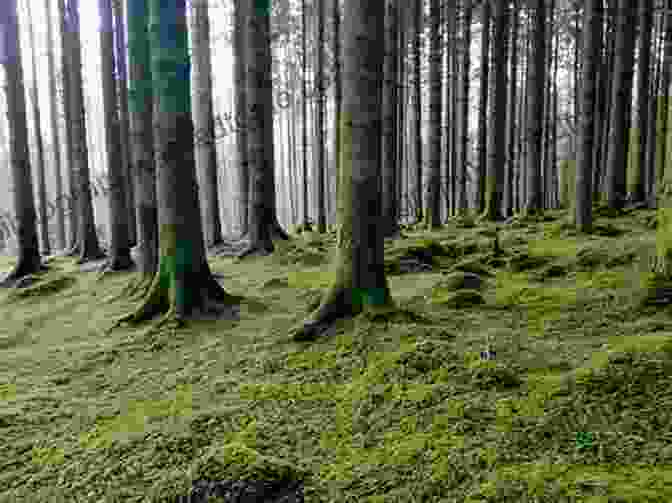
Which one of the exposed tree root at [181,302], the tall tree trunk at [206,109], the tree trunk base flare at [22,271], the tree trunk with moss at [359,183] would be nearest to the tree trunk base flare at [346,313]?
the tree trunk with moss at [359,183]

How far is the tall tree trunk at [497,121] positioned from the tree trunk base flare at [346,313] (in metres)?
8.86

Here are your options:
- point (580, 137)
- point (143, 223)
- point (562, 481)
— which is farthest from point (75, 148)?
point (562, 481)

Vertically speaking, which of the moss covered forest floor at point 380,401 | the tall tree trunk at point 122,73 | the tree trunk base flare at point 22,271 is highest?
the tall tree trunk at point 122,73

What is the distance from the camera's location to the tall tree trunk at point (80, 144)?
11586mm

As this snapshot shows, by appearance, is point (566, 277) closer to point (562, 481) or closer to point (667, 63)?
point (562, 481)

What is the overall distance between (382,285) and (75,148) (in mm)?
9702

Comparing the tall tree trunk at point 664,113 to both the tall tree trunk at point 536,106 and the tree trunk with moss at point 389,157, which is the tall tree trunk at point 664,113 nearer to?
the tall tree trunk at point 536,106

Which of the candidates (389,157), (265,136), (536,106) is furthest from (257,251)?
(536,106)

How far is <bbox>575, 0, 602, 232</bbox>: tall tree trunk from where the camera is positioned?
8.48 meters

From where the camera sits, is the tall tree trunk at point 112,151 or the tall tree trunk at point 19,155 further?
the tall tree trunk at point 19,155

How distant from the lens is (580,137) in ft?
28.9

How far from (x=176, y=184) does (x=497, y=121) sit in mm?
8828

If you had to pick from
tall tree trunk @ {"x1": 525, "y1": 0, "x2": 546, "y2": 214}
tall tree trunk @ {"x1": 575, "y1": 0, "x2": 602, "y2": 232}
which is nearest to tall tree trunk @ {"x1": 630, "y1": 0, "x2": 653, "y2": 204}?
tall tree trunk @ {"x1": 525, "y1": 0, "x2": 546, "y2": 214}

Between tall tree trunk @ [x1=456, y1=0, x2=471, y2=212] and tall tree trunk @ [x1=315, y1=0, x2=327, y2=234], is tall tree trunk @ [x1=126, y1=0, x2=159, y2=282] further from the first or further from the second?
tall tree trunk @ [x1=456, y1=0, x2=471, y2=212]
